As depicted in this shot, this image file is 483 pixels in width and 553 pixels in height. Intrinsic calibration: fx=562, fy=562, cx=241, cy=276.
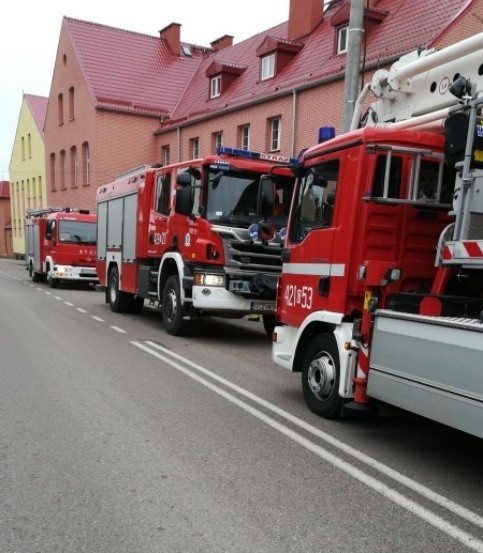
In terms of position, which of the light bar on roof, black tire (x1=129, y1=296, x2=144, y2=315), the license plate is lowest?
black tire (x1=129, y1=296, x2=144, y2=315)

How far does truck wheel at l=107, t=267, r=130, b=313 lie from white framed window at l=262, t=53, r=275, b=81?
13034 millimetres

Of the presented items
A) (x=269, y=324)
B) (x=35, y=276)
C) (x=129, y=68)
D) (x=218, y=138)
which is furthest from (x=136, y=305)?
(x=129, y=68)

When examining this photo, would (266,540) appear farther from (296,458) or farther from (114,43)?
(114,43)

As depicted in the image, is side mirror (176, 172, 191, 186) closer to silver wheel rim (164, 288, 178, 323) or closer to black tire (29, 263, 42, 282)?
silver wheel rim (164, 288, 178, 323)

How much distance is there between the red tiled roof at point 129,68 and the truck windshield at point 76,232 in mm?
12183

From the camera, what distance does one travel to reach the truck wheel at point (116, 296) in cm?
1330

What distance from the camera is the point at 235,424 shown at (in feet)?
16.9

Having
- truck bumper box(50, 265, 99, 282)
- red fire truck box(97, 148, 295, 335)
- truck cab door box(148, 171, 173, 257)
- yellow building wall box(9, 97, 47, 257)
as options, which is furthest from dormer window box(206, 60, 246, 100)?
yellow building wall box(9, 97, 47, 257)

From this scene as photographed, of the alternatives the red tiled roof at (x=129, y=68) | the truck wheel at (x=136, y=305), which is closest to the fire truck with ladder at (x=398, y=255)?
the truck wheel at (x=136, y=305)

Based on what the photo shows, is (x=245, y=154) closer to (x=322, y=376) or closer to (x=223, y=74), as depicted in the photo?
(x=322, y=376)

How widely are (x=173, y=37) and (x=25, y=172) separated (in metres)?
18.6

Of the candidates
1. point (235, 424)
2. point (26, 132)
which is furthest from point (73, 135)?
point (235, 424)

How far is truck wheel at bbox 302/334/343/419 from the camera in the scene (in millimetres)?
5121

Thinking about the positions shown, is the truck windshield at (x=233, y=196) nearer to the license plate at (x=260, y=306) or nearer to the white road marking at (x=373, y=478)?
the license plate at (x=260, y=306)
